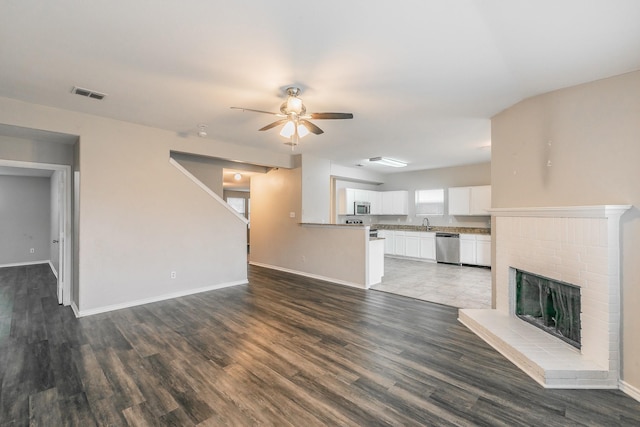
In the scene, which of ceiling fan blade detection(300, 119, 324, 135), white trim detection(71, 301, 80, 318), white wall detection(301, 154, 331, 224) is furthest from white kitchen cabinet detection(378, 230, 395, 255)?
white trim detection(71, 301, 80, 318)

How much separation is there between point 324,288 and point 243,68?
380 centimetres

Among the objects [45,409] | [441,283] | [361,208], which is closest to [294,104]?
[45,409]

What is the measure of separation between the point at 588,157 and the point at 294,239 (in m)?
4.93

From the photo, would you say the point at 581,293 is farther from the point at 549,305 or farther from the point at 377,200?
the point at 377,200

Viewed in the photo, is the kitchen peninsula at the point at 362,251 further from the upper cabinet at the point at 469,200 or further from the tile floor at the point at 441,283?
the upper cabinet at the point at 469,200

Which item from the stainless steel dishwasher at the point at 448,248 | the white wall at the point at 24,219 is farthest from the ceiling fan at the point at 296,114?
the white wall at the point at 24,219

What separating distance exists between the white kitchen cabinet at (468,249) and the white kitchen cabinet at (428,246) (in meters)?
0.70

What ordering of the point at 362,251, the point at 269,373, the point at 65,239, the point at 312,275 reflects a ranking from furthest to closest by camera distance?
the point at 312,275
the point at 362,251
the point at 65,239
the point at 269,373

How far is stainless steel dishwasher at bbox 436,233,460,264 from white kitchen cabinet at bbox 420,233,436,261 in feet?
0.38

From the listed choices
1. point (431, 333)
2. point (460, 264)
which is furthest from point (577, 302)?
point (460, 264)

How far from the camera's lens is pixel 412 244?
7.93 m

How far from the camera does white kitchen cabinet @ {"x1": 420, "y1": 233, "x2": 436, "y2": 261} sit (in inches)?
296

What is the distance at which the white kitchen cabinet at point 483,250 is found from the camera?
6.65m

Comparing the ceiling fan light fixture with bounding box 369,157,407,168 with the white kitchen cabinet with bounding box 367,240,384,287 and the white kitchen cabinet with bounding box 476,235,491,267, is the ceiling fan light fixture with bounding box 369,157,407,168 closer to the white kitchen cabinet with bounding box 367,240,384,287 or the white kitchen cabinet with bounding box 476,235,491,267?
the white kitchen cabinet with bounding box 367,240,384,287
